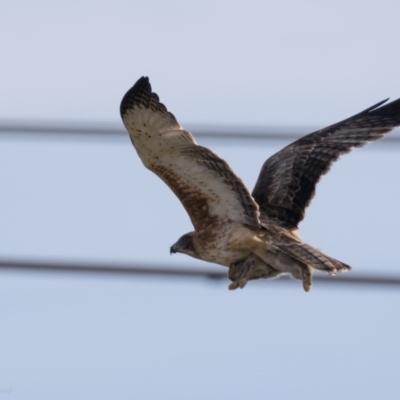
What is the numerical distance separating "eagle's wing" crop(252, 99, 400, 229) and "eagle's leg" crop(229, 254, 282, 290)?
66 cm

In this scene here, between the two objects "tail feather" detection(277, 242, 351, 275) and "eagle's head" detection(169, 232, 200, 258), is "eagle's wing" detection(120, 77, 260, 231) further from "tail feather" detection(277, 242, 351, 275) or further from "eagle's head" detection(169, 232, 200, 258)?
"tail feather" detection(277, 242, 351, 275)

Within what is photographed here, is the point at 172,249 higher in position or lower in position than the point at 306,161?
lower

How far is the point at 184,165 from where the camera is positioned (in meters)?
6.23

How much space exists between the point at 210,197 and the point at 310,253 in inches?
30.3

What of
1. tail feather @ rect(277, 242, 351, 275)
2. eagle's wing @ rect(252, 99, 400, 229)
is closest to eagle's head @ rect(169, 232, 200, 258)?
eagle's wing @ rect(252, 99, 400, 229)

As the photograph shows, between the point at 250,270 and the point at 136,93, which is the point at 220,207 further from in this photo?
the point at 136,93

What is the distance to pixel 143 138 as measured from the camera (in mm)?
6148

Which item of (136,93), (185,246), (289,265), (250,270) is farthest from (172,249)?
(136,93)

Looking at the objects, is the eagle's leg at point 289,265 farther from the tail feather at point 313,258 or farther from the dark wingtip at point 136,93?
the dark wingtip at point 136,93

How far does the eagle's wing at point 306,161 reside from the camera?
7.16 meters

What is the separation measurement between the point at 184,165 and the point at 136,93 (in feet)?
1.74

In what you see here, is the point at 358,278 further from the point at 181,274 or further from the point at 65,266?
the point at 65,266

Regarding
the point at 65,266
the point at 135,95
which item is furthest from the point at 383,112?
the point at 65,266

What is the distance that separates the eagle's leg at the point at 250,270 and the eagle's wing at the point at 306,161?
2.16 ft
